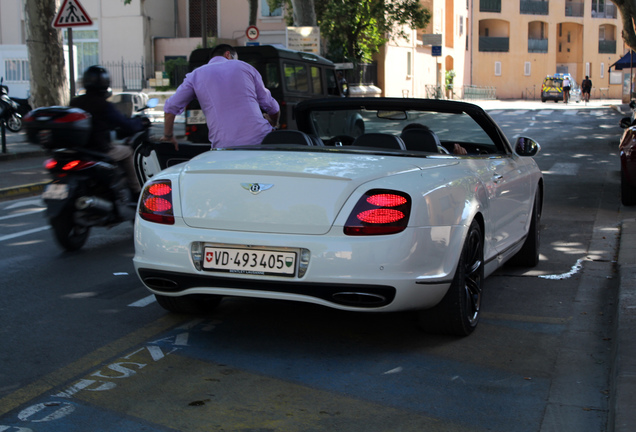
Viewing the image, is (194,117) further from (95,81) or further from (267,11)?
(267,11)

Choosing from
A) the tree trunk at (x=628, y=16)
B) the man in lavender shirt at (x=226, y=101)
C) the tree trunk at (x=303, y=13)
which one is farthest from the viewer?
the tree trunk at (x=303, y=13)

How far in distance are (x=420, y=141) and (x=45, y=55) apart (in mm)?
14463

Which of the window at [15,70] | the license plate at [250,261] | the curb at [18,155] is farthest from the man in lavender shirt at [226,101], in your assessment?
the window at [15,70]

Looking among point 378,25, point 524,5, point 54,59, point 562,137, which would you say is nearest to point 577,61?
point 524,5

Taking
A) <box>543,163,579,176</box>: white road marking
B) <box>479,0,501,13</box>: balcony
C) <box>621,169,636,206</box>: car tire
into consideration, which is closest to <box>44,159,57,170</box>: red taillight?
<box>621,169,636,206</box>: car tire

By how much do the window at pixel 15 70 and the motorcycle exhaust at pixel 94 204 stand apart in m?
23.5

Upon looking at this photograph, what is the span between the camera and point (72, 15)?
45.1ft

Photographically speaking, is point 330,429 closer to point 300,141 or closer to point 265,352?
point 265,352

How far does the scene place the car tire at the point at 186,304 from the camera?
17.1ft

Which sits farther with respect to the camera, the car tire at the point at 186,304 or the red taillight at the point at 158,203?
the car tire at the point at 186,304

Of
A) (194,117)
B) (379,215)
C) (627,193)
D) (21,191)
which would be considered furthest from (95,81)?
(194,117)

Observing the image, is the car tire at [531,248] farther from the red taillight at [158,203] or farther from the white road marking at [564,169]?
the white road marking at [564,169]

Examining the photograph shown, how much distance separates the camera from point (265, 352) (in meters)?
4.56

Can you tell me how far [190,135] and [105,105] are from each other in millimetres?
7820
